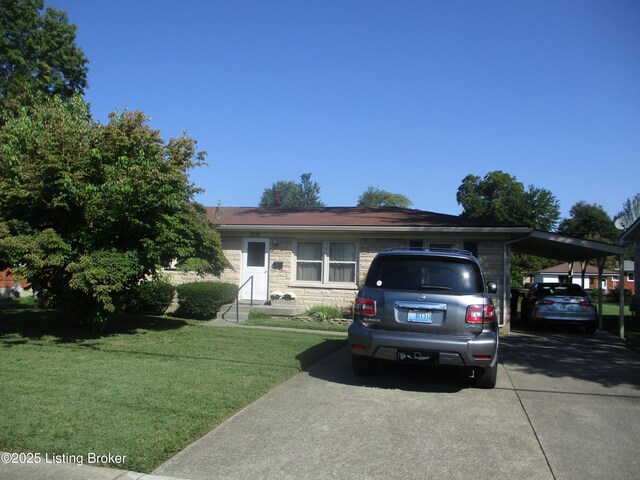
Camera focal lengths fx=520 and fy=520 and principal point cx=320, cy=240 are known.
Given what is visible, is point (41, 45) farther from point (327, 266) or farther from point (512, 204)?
point (512, 204)

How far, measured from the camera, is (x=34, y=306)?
15961mm

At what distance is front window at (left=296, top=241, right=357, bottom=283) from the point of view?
1552 cm

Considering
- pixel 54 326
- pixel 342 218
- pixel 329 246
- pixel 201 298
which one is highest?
pixel 342 218

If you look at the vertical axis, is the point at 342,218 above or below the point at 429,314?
above

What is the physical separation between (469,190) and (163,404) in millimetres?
61465

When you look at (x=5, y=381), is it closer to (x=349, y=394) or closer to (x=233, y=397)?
(x=233, y=397)

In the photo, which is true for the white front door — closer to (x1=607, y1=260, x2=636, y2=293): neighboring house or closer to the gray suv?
the gray suv

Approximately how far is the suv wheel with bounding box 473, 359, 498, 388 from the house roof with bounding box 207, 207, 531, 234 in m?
7.34

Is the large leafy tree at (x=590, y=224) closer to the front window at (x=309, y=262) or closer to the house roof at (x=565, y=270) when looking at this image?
the house roof at (x=565, y=270)

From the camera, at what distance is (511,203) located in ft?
185

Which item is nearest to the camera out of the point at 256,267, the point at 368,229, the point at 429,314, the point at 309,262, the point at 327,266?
the point at 429,314

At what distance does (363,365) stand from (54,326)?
24.7ft

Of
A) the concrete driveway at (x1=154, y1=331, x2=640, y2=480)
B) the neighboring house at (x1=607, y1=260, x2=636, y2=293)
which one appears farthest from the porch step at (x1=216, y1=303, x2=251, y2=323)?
the neighboring house at (x1=607, y1=260, x2=636, y2=293)

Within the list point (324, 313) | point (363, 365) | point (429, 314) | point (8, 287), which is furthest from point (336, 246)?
point (8, 287)
